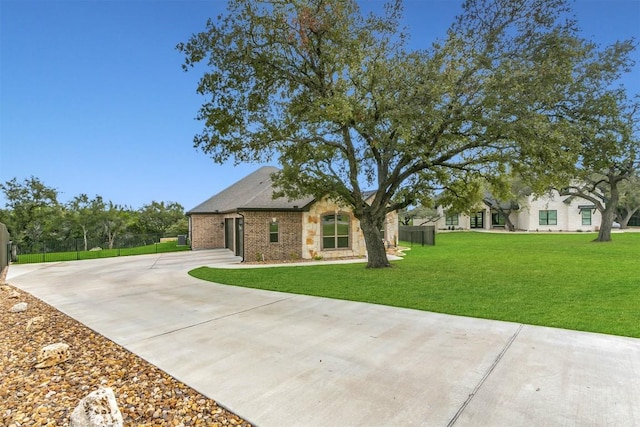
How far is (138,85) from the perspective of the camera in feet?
55.2

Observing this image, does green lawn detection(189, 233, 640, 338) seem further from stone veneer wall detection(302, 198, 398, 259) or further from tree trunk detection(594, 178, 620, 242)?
tree trunk detection(594, 178, 620, 242)

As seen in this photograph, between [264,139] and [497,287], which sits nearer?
[497,287]

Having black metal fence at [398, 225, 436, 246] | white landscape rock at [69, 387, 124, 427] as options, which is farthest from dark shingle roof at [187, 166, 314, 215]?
white landscape rock at [69, 387, 124, 427]

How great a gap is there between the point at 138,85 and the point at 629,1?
20.3 metres

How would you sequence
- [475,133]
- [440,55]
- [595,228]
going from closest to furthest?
1. [440,55]
2. [475,133]
3. [595,228]

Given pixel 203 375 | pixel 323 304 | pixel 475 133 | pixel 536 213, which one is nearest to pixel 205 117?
pixel 323 304

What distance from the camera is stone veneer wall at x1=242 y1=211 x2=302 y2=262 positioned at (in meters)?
16.2

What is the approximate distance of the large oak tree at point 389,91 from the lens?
9.47 metres

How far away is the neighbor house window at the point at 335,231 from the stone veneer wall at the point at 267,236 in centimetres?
139

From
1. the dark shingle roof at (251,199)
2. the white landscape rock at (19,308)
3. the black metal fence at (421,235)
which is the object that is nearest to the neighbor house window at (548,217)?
the black metal fence at (421,235)

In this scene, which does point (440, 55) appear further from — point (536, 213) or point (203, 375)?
point (536, 213)

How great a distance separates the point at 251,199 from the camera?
58.9 feet

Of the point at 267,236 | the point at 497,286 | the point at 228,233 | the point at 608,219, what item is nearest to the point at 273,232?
the point at 267,236

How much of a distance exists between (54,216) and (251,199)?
20242mm
